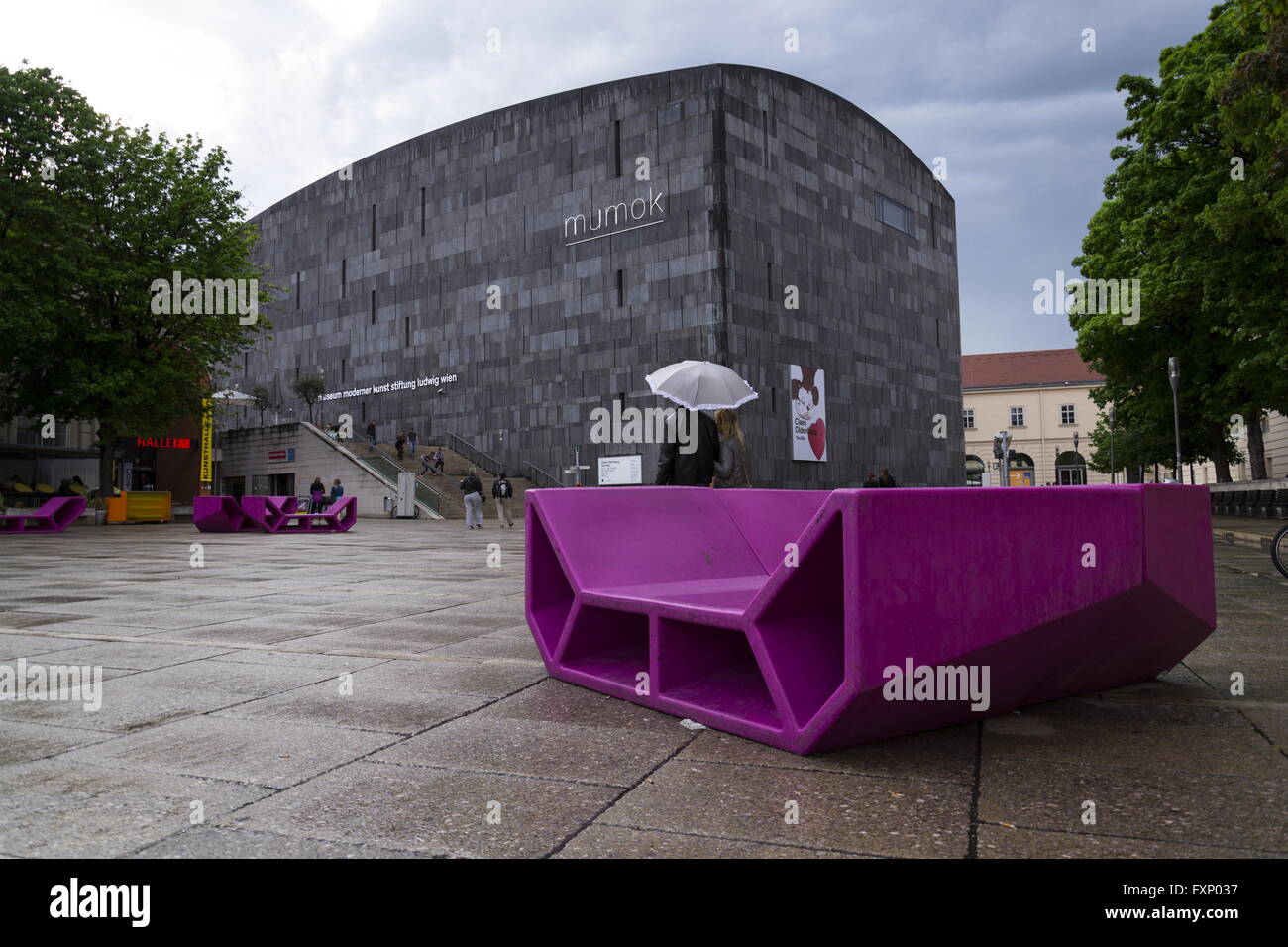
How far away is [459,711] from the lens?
12.3 ft

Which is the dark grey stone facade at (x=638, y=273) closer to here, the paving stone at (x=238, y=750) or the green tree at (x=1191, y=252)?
the green tree at (x=1191, y=252)

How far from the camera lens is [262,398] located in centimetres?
4919

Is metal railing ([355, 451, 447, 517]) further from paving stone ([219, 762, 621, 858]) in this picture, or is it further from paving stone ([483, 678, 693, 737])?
paving stone ([219, 762, 621, 858])

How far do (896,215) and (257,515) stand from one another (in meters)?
37.2

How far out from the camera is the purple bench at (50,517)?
22.9 m

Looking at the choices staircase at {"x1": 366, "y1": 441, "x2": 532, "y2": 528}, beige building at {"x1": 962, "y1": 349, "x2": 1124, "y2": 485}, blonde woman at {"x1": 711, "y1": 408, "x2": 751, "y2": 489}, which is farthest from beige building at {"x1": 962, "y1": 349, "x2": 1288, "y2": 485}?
blonde woman at {"x1": 711, "y1": 408, "x2": 751, "y2": 489}

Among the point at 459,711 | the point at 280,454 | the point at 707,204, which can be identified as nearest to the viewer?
the point at 459,711

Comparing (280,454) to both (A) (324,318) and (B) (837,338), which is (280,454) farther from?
(B) (837,338)

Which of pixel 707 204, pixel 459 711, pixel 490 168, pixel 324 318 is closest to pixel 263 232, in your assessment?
pixel 324 318

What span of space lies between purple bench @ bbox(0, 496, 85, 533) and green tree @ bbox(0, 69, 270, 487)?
3.62 metres

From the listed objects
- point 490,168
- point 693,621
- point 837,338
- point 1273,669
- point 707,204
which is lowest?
point 1273,669

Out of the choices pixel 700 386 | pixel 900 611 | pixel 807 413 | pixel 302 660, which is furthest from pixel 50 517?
pixel 807 413

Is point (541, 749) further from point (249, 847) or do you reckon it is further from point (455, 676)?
point (455, 676)
